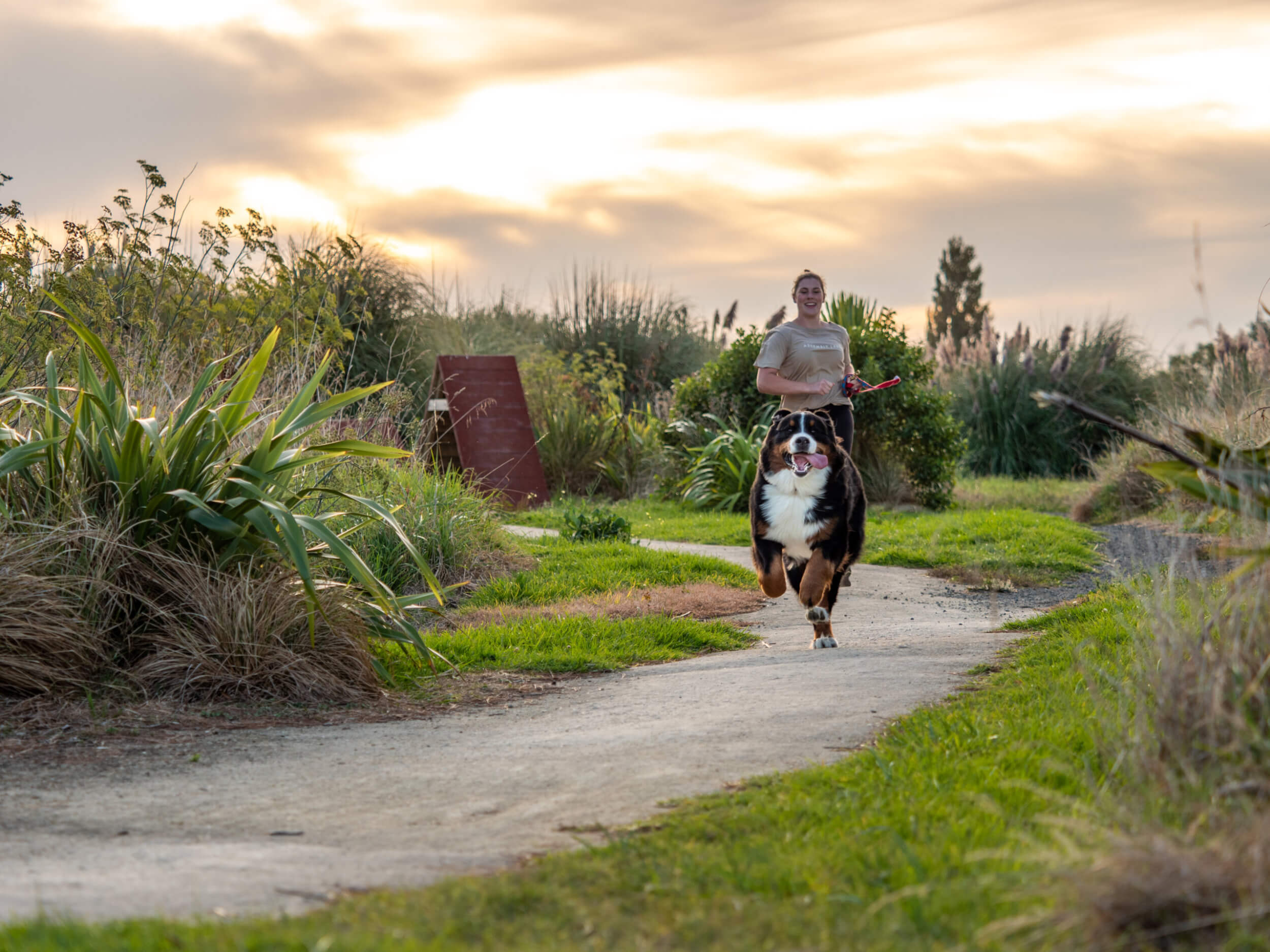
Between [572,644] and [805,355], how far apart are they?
2.50 m

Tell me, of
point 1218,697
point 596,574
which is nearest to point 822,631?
point 596,574

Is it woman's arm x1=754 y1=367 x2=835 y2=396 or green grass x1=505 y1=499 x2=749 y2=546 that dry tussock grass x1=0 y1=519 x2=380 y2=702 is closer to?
woman's arm x1=754 y1=367 x2=835 y2=396

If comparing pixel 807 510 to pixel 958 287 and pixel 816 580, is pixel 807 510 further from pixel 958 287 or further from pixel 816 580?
pixel 958 287

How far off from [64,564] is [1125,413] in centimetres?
1870

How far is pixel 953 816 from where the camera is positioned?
3.51 m

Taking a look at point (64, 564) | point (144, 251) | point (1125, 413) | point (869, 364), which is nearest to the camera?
point (64, 564)

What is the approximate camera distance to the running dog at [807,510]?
679 cm

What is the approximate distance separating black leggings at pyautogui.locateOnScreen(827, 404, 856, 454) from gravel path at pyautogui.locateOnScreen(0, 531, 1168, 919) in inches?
93.8

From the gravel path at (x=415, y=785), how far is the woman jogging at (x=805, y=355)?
2.07 meters

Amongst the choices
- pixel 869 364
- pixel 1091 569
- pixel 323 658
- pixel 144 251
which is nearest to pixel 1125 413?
pixel 869 364

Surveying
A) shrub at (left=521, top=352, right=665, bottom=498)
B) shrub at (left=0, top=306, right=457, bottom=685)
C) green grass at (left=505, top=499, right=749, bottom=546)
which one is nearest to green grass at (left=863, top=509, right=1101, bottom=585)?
green grass at (left=505, top=499, right=749, bottom=546)

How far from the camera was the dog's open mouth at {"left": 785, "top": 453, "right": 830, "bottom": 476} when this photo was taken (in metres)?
6.75

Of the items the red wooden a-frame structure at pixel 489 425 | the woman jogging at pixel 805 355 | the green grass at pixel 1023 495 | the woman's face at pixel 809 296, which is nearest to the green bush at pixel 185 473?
the woman jogging at pixel 805 355

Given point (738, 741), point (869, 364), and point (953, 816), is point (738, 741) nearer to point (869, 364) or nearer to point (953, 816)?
point (953, 816)
